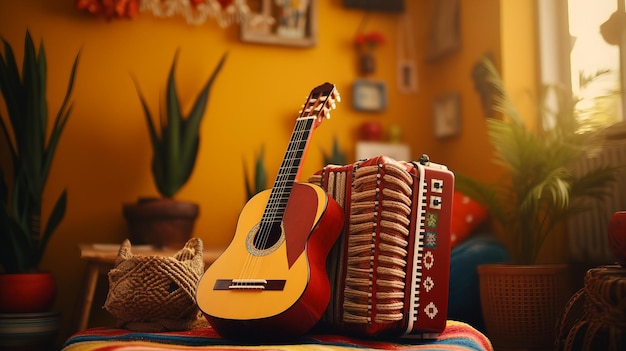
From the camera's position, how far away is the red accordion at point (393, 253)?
135 centimetres

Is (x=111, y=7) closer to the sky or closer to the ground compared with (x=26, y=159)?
closer to the sky

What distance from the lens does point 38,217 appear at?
Answer: 260 centimetres

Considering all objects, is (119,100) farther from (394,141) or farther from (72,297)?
(394,141)

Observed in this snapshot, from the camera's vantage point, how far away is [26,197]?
256cm

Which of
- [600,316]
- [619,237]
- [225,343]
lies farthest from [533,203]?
[225,343]

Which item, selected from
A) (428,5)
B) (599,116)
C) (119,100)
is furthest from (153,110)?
(599,116)

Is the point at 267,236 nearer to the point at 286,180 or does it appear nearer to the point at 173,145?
the point at 286,180

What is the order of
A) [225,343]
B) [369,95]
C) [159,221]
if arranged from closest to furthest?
1. [225,343]
2. [159,221]
3. [369,95]

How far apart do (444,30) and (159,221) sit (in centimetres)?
189

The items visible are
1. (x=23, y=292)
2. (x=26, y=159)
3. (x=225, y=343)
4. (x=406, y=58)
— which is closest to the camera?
(x=225, y=343)

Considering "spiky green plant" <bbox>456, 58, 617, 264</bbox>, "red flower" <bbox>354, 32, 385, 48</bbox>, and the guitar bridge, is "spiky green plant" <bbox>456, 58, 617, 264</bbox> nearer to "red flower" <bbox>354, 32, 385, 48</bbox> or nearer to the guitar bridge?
"red flower" <bbox>354, 32, 385, 48</bbox>

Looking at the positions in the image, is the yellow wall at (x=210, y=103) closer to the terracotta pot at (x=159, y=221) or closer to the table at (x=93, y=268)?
the terracotta pot at (x=159, y=221)

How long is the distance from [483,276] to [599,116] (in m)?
0.77

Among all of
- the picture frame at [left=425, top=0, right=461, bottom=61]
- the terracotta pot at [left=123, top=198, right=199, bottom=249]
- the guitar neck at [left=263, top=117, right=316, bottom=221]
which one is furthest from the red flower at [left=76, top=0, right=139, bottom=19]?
the guitar neck at [left=263, top=117, right=316, bottom=221]
